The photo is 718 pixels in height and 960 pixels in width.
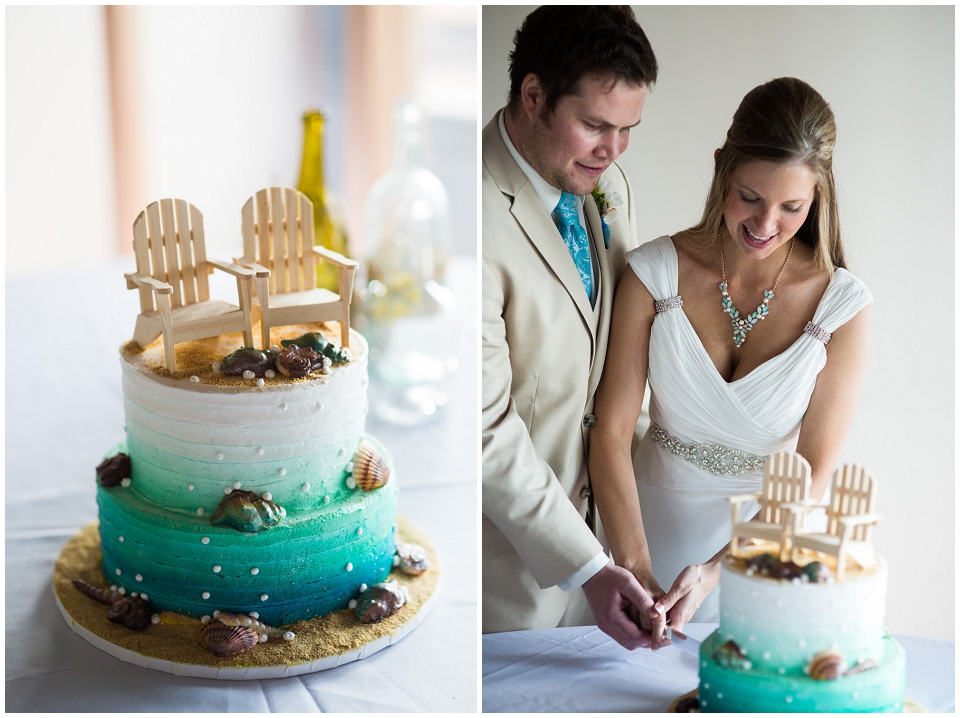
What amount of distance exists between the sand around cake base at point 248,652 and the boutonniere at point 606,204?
0.97 m

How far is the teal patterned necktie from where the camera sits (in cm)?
155

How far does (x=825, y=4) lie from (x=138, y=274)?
142 cm

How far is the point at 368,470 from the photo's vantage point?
1.98 metres

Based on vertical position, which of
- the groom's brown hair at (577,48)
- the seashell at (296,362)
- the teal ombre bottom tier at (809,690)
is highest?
the groom's brown hair at (577,48)

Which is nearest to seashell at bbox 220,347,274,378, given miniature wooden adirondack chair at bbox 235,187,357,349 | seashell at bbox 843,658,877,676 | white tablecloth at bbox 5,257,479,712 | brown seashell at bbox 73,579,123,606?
miniature wooden adirondack chair at bbox 235,187,357,349

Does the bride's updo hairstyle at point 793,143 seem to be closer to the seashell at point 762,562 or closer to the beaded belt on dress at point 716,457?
the beaded belt on dress at point 716,457

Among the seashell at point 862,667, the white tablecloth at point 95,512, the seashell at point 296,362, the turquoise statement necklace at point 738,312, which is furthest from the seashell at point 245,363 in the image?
the seashell at point 862,667

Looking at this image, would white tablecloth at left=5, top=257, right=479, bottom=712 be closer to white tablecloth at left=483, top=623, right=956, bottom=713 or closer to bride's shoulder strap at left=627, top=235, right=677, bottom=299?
white tablecloth at left=483, top=623, right=956, bottom=713

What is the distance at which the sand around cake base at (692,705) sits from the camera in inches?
55.2

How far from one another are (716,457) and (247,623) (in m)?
1.03

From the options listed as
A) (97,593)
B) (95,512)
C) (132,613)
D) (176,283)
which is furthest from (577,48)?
(95,512)

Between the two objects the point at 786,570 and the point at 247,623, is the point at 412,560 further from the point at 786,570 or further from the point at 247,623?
the point at 786,570

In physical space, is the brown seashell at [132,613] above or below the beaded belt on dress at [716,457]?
below

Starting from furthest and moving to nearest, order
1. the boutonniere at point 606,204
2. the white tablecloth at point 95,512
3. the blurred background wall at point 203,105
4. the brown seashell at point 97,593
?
1. the blurred background wall at point 203,105
2. the brown seashell at point 97,593
3. the white tablecloth at point 95,512
4. the boutonniere at point 606,204
